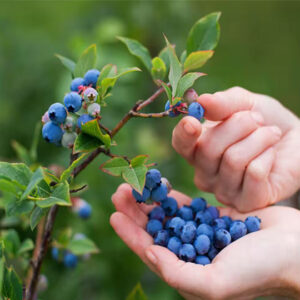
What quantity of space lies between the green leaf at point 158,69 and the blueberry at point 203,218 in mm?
363

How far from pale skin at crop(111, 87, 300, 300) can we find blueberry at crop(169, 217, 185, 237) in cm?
6

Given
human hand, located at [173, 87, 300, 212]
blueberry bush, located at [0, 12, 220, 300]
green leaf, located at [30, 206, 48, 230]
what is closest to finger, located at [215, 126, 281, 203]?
human hand, located at [173, 87, 300, 212]

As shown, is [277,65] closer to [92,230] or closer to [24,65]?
[24,65]

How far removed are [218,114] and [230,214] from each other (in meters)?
0.31

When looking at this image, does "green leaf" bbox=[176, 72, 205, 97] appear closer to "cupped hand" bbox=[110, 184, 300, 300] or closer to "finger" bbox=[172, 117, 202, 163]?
"finger" bbox=[172, 117, 202, 163]


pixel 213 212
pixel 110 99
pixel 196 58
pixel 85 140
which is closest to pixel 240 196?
pixel 213 212

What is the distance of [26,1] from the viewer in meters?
2.89

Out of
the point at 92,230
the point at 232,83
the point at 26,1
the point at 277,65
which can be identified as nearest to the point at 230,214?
the point at 92,230

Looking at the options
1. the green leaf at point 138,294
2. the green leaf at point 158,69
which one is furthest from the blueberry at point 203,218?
the green leaf at point 158,69

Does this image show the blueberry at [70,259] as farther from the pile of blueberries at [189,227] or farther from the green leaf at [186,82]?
the green leaf at [186,82]

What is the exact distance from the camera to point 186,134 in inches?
35.5

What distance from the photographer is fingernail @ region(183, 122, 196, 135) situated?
0.86 meters

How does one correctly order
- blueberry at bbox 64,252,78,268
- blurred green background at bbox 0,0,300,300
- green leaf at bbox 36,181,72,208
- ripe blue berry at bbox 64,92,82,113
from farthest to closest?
blurred green background at bbox 0,0,300,300
blueberry at bbox 64,252,78,268
ripe blue berry at bbox 64,92,82,113
green leaf at bbox 36,181,72,208

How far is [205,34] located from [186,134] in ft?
0.75
